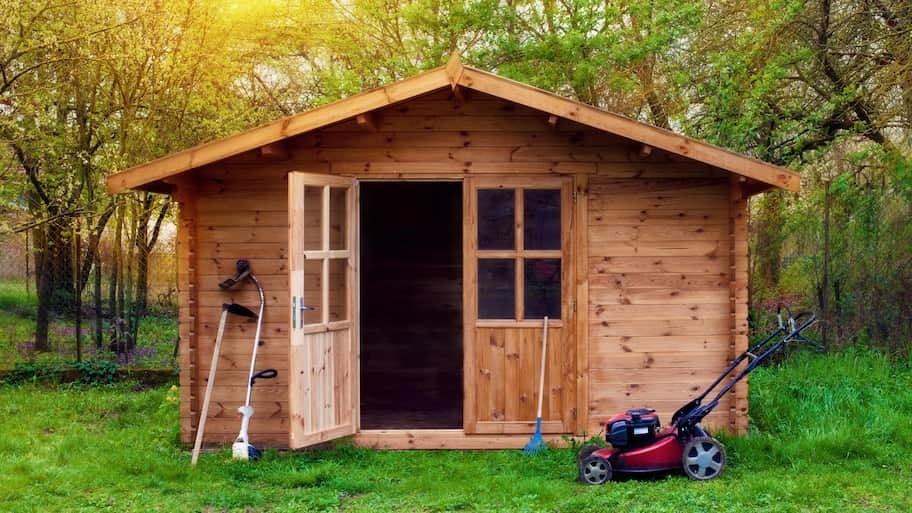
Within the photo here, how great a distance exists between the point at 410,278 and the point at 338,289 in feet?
12.3

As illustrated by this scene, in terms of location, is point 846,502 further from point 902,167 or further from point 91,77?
point 91,77

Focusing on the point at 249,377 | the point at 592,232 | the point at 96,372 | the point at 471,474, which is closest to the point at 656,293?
the point at 592,232

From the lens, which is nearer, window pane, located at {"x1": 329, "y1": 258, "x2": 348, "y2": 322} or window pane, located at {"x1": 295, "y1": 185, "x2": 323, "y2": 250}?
window pane, located at {"x1": 295, "y1": 185, "x2": 323, "y2": 250}

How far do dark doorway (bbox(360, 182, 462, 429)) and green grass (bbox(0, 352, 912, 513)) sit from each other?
283 centimetres

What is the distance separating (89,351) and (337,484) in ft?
18.3

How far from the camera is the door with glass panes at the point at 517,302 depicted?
6.94 metres

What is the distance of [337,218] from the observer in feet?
22.5

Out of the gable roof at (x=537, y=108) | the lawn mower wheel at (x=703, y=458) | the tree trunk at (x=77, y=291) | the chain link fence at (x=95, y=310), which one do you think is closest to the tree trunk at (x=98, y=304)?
the chain link fence at (x=95, y=310)

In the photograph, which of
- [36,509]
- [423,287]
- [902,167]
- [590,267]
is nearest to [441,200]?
[423,287]

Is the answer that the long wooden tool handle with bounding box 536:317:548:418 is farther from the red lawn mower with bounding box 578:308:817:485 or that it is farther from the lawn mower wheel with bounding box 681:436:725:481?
the lawn mower wheel with bounding box 681:436:725:481

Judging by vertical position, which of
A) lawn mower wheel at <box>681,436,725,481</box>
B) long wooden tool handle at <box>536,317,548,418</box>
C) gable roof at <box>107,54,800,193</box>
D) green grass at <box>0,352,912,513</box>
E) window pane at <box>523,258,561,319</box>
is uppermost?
gable roof at <box>107,54,800,193</box>

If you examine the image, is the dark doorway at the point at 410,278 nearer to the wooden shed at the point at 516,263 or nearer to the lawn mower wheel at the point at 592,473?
the wooden shed at the point at 516,263

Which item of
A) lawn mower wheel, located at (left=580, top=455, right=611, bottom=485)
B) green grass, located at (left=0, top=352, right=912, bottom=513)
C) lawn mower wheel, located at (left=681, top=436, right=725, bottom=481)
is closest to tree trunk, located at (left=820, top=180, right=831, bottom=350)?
green grass, located at (left=0, top=352, right=912, bottom=513)

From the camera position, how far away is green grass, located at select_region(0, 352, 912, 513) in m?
5.54
